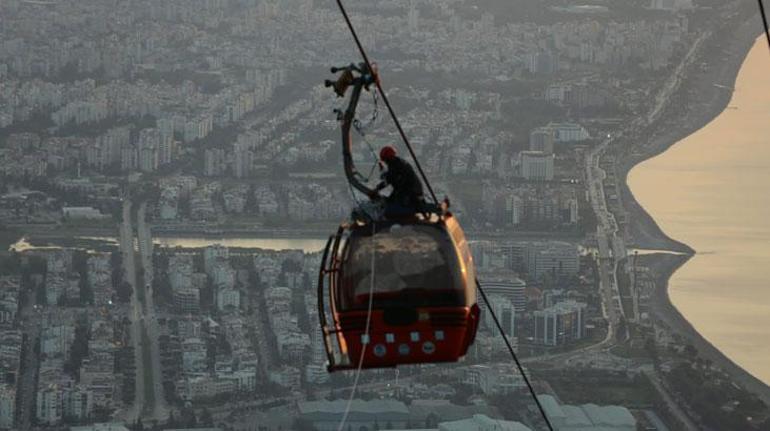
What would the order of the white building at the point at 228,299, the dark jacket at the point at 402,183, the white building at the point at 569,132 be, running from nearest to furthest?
the dark jacket at the point at 402,183, the white building at the point at 228,299, the white building at the point at 569,132

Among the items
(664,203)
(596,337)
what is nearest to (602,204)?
(664,203)

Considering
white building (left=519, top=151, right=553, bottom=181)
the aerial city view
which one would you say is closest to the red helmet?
the aerial city view

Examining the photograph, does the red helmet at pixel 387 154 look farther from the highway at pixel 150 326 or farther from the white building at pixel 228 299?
the white building at pixel 228 299

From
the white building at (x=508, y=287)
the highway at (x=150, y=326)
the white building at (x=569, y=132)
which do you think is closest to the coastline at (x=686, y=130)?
the white building at (x=569, y=132)

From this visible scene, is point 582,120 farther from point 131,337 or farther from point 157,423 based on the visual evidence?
point 157,423

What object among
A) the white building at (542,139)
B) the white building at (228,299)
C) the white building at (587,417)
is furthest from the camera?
the white building at (542,139)

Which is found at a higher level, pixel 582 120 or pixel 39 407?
pixel 582 120

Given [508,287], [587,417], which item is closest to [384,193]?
[587,417]
